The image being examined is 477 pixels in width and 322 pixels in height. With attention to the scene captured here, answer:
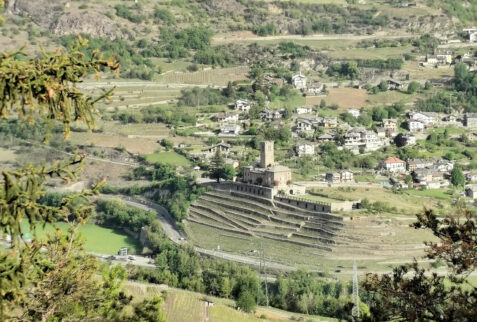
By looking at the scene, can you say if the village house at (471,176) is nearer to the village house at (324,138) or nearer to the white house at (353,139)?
the white house at (353,139)

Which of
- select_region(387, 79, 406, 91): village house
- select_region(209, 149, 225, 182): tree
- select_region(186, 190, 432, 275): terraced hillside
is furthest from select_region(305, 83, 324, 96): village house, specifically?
select_region(186, 190, 432, 275): terraced hillside

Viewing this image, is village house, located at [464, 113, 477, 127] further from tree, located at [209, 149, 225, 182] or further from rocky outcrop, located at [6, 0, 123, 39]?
rocky outcrop, located at [6, 0, 123, 39]

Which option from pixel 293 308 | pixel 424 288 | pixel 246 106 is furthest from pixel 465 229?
pixel 246 106

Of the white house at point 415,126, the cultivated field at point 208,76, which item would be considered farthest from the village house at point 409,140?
the cultivated field at point 208,76

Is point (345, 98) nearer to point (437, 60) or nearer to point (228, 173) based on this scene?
point (437, 60)

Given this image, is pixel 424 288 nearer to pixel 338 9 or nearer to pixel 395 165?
pixel 395 165

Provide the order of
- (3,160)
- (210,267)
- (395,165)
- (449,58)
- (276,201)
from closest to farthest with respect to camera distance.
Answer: (210,267) < (276,201) < (395,165) < (3,160) < (449,58)

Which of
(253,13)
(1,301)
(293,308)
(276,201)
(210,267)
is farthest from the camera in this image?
(253,13)
